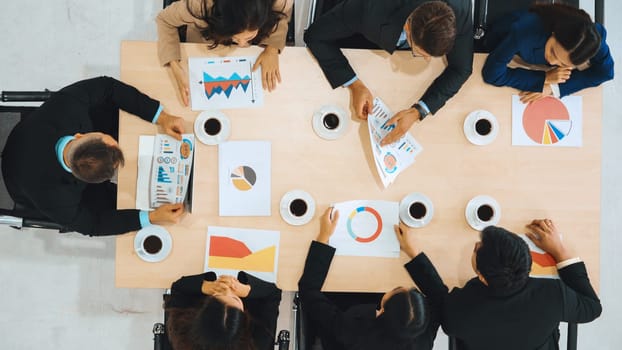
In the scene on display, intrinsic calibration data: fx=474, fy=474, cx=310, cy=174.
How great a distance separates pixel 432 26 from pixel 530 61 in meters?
0.51

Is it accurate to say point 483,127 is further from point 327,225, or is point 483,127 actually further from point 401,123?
point 327,225

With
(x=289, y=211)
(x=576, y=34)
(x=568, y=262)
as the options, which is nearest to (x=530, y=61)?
(x=576, y=34)

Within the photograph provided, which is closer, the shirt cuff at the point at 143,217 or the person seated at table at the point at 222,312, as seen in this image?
the person seated at table at the point at 222,312

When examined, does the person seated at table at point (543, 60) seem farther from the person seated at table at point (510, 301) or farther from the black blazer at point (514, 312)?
the black blazer at point (514, 312)

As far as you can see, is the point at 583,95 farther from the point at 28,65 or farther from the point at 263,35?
the point at 28,65

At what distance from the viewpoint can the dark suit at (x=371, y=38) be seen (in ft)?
5.31

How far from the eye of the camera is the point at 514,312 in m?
1.53

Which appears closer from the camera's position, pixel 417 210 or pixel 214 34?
pixel 214 34

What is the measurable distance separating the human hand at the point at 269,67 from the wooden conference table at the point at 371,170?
0.03 metres

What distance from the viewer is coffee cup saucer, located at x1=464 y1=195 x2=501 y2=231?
1.69 metres

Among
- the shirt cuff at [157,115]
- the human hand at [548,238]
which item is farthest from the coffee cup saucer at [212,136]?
the human hand at [548,238]

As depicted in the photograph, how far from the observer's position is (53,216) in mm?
1596

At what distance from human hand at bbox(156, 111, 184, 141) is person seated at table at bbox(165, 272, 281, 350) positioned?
51 centimetres

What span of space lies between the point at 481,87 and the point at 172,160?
1148 mm
